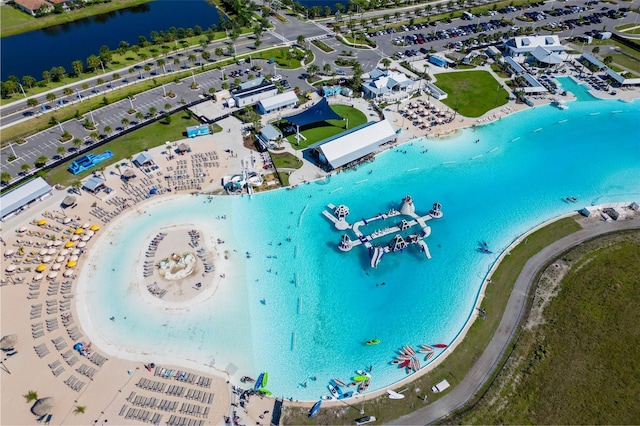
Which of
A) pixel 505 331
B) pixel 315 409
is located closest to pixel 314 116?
pixel 505 331

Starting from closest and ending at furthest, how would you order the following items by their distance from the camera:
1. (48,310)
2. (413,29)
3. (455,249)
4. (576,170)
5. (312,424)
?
(312,424), (48,310), (455,249), (576,170), (413,29)

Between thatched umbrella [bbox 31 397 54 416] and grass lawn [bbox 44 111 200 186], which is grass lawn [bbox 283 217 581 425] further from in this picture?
grass lawn [bbox 44 111 200 186]

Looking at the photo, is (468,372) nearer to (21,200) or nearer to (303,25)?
(21,200)

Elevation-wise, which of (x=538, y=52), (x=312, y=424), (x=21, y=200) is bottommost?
(x=312, y=424)

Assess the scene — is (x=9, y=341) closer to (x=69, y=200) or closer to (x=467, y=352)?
(x=69, y=200)

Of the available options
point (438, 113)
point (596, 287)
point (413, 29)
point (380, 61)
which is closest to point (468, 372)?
point (596, 287)

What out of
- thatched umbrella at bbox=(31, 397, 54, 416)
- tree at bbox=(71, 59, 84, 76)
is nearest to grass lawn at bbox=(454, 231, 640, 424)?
thatched umbrella at bbox=(31, 397, 54, 416)

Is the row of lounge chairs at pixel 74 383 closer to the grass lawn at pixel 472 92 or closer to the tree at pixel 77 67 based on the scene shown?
the tree at pixel 77 67
